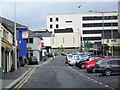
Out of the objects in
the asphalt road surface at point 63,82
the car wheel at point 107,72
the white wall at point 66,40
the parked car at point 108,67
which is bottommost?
the asphalt road surface at point 63,82

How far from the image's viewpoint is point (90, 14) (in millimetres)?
112750

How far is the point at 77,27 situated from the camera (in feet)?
380

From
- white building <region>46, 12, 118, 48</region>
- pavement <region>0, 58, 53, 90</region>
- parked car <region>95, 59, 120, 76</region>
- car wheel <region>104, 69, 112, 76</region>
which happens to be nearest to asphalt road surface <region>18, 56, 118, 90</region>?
pavement <region>0, 58, 53, 90</region>

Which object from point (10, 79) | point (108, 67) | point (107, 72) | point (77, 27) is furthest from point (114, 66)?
point (77, 27)

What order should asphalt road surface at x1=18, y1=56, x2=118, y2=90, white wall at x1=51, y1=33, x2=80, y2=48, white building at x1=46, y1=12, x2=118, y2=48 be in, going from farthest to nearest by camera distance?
white wall at x1=51, y1=33, x2=80, y2=48
white building at x1=46, y1=12, x2=118, y2=48
asphalt road surface at x1=18, y1=56, x2=118, y2=90

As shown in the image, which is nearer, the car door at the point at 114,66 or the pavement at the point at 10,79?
the pavement at the point at 10,79

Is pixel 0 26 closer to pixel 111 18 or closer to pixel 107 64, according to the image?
pixel 107 64

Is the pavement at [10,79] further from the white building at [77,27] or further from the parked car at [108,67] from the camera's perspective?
the white building at [77,27]

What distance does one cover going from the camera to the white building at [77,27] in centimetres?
11050

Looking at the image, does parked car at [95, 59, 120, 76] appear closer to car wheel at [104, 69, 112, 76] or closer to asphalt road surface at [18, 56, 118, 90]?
car wheel at [104, 69, 112, 76]

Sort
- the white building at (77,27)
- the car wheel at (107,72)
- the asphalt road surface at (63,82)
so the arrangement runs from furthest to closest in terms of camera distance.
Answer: the white building at (77,27), the car wheel at (107,72), the asphalt road surface at (63,82)

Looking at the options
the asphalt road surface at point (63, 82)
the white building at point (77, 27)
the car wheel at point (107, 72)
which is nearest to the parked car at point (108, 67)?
the car wheel at point (107, 72)

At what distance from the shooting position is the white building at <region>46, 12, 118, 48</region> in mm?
110500

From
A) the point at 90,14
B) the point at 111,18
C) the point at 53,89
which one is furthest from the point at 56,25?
the point at 53,89
